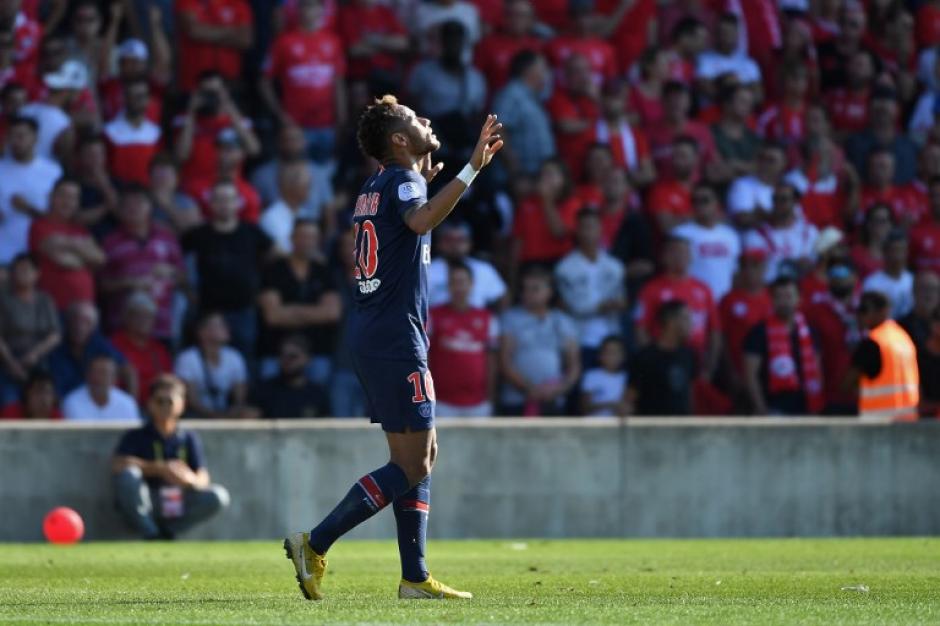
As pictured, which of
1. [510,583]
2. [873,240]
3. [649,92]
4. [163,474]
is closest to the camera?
[510,583]

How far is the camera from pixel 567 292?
58.0 ft

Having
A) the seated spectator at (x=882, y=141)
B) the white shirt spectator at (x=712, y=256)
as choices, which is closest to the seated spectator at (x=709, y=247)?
the white shirt spectator at (x=712, y=256)

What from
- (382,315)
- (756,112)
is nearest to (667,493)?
(756,112)

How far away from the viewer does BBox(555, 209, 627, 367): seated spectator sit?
17.6 m

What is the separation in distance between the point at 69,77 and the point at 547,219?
443cm

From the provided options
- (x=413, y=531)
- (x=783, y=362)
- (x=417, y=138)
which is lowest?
(x=413, y=531)

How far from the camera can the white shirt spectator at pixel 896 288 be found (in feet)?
61.6

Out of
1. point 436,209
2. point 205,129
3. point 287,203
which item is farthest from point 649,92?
point 436,209

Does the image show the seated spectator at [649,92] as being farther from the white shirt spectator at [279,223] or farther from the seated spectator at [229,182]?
the seated spectator at [229,182]

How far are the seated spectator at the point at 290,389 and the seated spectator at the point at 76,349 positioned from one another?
117 cm

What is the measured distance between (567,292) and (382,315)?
9313 millimetres

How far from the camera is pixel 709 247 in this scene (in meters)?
18.4

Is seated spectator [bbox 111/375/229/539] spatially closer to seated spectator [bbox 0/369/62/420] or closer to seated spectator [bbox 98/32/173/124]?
seated spectator [bbox 0/369/62/420]

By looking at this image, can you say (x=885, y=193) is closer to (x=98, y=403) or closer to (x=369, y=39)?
(x=369, y=39)
